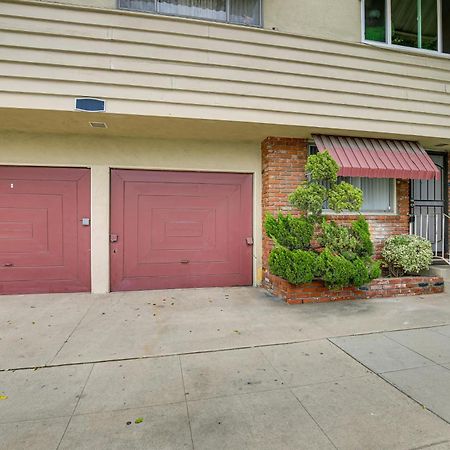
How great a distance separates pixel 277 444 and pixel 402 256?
192 inches

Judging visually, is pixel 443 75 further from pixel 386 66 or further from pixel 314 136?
pixel 314 136

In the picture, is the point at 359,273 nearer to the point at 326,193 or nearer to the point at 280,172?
the point at 326,193

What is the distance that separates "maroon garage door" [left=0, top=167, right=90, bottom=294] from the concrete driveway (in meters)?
0.98

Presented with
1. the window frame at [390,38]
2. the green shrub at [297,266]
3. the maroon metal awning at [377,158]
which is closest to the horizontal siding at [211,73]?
the window frame at [390,38]

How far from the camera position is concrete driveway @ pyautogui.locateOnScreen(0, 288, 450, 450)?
199 centimetres

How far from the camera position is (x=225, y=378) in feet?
8.77

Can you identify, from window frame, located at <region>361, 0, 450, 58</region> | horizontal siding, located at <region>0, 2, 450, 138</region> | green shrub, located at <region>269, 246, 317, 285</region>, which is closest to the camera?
horizontal siding, located at <region>0, 2, 450, 138</region>

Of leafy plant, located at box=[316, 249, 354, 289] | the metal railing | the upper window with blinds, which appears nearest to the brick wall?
leafy plant, located at box=[316, 249, 354, 289]

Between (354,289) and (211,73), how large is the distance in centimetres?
429

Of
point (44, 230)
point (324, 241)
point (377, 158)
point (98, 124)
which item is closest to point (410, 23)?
point (377, 158)

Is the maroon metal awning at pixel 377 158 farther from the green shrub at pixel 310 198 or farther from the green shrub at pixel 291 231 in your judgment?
the green shrub at pixel 291 231

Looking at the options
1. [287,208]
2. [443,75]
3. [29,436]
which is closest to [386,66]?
[443,75]

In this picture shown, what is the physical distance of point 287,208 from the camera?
19.4ft

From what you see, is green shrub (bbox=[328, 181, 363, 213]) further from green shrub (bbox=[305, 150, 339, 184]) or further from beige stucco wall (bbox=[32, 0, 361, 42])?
beige stucco wall (bbox=[32, 0, 361, 42])
